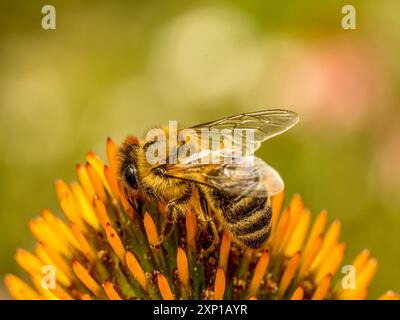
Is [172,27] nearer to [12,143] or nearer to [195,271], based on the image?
[12,143]

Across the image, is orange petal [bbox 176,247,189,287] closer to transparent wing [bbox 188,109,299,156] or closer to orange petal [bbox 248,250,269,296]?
orange petal [bbox 248,250,269,296]

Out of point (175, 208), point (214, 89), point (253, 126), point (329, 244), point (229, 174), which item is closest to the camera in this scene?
point (229, 174)

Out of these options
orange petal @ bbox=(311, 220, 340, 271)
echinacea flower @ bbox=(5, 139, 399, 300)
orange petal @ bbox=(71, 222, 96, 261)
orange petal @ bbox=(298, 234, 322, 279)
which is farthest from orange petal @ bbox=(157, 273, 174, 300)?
orange petal @ bbox=(311, 220, 340, 271)

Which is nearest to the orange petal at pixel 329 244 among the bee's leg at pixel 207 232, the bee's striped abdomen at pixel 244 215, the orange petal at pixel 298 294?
the orange petal at pixel 298 294

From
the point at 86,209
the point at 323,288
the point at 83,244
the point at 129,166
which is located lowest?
the point at 323,288

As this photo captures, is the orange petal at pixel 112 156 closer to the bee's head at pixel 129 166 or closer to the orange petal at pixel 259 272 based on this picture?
the bee's head at pixel 129 166

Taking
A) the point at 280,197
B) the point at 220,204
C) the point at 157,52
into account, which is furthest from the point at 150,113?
the point at 220,204

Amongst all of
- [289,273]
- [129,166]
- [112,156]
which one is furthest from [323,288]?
[112,156]

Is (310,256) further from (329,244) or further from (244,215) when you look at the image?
(244,215)
